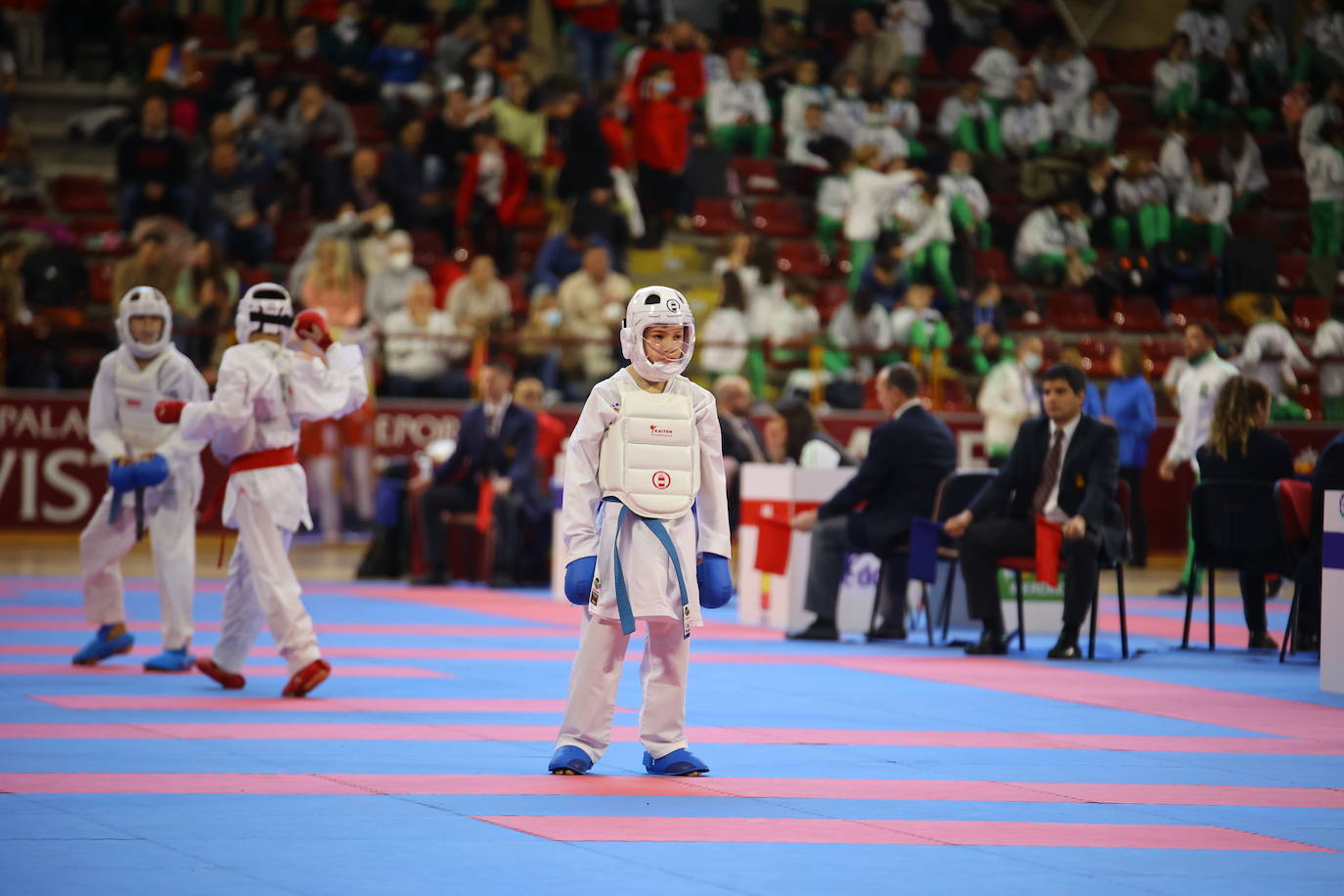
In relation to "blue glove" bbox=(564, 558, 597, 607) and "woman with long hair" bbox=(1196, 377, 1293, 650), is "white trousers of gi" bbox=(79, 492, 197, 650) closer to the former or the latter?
"blue glove" bbox=(564, 558, 597, 607)

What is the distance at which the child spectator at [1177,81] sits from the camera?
85.3ft

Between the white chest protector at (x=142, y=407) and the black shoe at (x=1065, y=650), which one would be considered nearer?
the white chest protector at (x=142, y=407)

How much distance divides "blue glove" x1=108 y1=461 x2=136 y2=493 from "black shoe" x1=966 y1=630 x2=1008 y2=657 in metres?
5.14

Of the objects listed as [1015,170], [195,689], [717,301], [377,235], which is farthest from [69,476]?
[1015,170]

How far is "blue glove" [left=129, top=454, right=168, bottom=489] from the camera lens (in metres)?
9.78

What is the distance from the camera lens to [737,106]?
23.7m

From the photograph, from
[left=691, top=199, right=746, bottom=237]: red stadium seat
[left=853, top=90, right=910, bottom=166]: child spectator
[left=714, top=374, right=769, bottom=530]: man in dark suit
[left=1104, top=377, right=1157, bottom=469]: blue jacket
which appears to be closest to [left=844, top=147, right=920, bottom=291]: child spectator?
[left=853, top=90, right=910, bottom=166]: child spectator

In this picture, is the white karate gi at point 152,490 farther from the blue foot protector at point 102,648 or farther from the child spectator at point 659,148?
the child spectator at point 659,148

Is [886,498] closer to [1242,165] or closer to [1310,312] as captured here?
[1310,312]

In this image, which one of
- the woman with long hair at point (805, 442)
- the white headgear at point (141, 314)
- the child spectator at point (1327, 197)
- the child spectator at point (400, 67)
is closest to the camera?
the white headgear at point (141, 314)

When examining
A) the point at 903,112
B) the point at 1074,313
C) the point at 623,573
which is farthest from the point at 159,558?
the point at 903,112

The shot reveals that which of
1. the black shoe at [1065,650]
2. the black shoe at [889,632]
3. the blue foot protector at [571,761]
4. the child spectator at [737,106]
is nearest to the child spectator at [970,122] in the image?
the child spectator at [737,106]

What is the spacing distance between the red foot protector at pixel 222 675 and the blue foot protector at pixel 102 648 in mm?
1005

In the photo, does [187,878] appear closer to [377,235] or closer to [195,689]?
[195,689]
